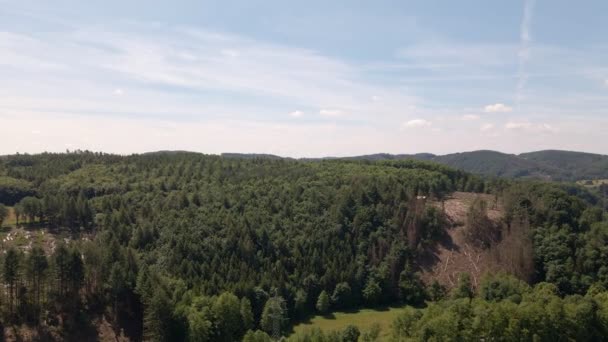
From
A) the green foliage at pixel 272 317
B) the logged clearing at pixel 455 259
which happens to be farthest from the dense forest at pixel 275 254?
the logged clearing at pixel 455 259

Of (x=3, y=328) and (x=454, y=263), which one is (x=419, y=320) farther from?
(x=3, y=328)

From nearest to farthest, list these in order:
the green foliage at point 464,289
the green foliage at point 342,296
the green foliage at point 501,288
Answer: the green foliage at point 501,288
the green foliage at point 464,289
the green foliage at point 342,296

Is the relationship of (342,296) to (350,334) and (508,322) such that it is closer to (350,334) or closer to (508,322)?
(350,334)

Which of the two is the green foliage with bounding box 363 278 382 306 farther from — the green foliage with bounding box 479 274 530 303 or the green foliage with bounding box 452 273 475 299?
the green foliage with bounding box 479 274 530 303

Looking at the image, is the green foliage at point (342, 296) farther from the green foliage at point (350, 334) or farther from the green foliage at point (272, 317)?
the green foliage at point (350, 334)

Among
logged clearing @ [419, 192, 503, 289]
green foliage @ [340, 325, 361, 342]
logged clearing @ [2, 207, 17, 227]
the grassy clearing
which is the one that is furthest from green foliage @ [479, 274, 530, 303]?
logged clearing @ [2, 207, 17, 227]

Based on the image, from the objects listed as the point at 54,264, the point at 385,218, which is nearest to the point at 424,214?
the point at 385,218

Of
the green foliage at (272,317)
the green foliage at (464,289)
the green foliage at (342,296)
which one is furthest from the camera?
the green foliage at (342,296)
